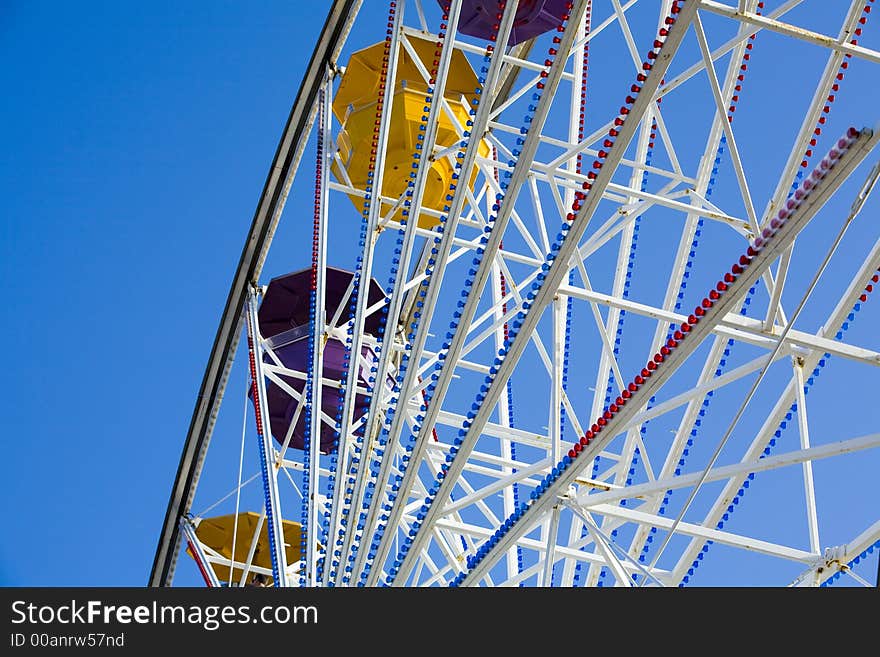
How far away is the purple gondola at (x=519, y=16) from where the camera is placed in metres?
18.2

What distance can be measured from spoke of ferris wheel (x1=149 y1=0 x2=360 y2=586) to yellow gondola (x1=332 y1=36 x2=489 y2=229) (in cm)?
116

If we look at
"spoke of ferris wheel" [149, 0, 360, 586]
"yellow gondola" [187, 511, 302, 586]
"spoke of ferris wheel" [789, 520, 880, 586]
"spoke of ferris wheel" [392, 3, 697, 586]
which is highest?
"spoke of ferris wheel" [149, 0, 360, 586]

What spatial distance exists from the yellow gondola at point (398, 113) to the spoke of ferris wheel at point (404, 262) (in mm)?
2932

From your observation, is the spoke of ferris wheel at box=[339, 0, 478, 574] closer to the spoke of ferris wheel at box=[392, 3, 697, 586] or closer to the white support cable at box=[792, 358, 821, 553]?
the spoke of ferris wheel at box=[392, 3, 697, 586]

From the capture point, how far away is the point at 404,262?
15570mm

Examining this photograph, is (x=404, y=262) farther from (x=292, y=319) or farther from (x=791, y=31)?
(x=292, y=319)

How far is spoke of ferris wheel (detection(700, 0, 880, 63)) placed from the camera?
1147 cm

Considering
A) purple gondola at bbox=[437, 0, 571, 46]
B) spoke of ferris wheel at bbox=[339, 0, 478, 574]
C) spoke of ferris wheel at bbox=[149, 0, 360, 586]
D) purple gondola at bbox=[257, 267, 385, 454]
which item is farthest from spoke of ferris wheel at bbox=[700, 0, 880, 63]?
purple gondola at bbox=[257, 267, 385, 454]

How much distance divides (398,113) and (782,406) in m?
8.10

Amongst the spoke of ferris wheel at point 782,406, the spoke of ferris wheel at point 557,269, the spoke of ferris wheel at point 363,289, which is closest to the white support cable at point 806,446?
the spoke of ferris wheel at point 782,406

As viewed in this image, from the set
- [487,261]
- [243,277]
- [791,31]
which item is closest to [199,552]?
[243,277]
